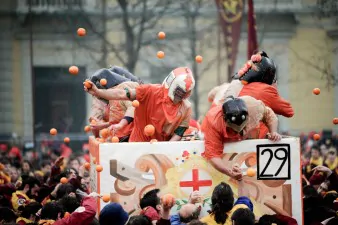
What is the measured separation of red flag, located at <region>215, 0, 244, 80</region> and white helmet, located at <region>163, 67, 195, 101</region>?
1911 centimetres

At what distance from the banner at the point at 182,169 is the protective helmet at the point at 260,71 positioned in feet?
5.43

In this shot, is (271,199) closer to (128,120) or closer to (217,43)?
(128,120)

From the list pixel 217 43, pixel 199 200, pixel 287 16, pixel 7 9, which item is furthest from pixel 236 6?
pixel 199 200

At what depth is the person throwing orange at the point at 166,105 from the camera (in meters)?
13.0

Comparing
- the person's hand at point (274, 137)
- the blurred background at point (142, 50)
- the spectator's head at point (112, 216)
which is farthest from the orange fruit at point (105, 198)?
the blurred background at point (142, 50)

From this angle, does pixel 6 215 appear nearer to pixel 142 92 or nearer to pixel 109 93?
pixel 109 93

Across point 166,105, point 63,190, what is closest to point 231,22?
point 63,190

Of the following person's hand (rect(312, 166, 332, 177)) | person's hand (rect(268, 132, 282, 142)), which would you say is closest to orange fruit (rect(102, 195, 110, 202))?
person's hand (rect(268, 132, 282, 142))

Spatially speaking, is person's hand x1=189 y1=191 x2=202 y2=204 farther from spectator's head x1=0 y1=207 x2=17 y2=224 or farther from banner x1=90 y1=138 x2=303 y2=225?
spectator's head x1=0 y1=207 x2=17 y2=224

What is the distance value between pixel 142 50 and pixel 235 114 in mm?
23232

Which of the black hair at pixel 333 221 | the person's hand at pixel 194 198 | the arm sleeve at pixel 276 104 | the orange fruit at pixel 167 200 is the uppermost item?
the arm sleeve at pixel 276 104

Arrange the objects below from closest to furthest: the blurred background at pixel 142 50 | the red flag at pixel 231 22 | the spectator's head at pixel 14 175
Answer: the spectator's head at pixel 14 175, the red flag at pixel 231 22, the blurred background at pixel 142 50

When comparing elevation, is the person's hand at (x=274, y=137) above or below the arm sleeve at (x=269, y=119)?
Result: below

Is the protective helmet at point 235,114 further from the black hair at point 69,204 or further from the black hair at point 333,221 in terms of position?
the black hair at point 69,204
